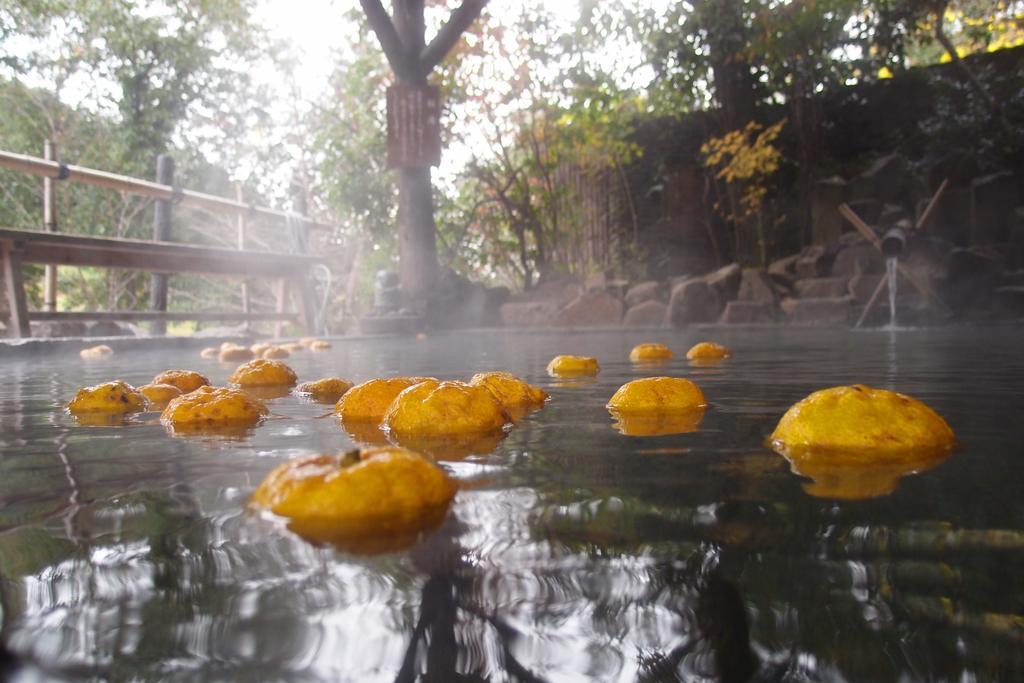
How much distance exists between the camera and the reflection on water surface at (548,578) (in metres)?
0.61

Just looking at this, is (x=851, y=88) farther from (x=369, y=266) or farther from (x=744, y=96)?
(x=369, y=266)

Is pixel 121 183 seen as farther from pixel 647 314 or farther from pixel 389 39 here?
pixel 647 314

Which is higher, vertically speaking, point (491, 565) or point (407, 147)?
point (407, 147)

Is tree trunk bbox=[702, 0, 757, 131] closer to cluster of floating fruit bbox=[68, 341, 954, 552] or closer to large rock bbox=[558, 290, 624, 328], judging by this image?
large rock bbox=[558, 290, 624, 328]

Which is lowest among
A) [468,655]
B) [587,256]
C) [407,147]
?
[468,655]

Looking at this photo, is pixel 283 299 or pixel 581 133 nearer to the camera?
pixel 283 299

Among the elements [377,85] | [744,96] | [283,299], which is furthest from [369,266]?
[744,96]

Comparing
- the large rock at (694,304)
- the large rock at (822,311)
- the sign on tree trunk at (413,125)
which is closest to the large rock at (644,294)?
the large rock at (694,304)

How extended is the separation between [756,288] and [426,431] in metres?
9.07

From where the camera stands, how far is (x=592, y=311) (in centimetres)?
1020

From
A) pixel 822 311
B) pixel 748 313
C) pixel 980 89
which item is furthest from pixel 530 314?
pixel 980 89

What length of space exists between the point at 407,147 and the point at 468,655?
9454 millimetres

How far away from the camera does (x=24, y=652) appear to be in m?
0.63

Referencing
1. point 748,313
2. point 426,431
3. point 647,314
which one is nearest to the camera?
point 426,431
